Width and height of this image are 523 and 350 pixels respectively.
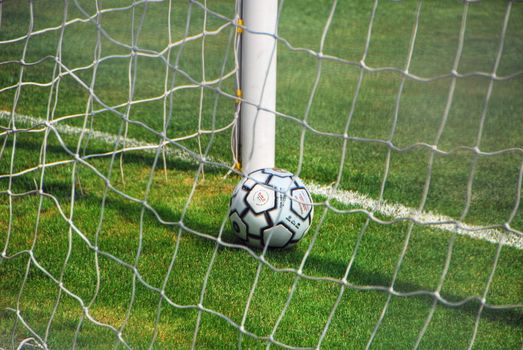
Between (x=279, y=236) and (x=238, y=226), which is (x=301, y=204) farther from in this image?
(x=238, y=226)

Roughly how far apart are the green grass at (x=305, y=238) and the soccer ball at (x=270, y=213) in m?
0.10

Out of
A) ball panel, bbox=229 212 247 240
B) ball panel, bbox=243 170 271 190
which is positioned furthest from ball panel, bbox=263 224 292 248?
ball panel, bbox=243 170 271 190

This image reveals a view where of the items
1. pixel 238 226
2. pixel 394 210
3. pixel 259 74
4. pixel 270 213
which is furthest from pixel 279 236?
pixel 259 74

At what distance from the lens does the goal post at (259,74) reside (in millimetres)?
4500

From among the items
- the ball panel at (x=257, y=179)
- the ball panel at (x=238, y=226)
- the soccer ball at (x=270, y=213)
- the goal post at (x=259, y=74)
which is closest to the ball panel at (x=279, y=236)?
the soccer ball at (x=270, y=213)

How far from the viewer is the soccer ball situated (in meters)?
3.81

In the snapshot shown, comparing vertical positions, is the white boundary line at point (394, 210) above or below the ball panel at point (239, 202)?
below

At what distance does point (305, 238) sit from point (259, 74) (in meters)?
1.11

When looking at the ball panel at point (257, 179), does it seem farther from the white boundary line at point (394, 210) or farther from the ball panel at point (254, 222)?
the white boundary line at point (394, 210)

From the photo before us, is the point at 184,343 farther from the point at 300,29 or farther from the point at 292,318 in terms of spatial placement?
the point at 300,29

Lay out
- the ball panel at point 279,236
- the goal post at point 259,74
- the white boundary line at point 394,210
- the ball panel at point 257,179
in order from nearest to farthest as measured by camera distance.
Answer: the ball panel at point 279,236 < the ball panel at point 257,179 < the white boundary line at point 394,210 < the goal post at point 259,74

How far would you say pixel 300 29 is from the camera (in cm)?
930

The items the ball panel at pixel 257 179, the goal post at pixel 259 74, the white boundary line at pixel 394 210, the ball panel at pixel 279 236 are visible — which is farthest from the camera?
the goal post at pixel 259 74

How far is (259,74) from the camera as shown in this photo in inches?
183
